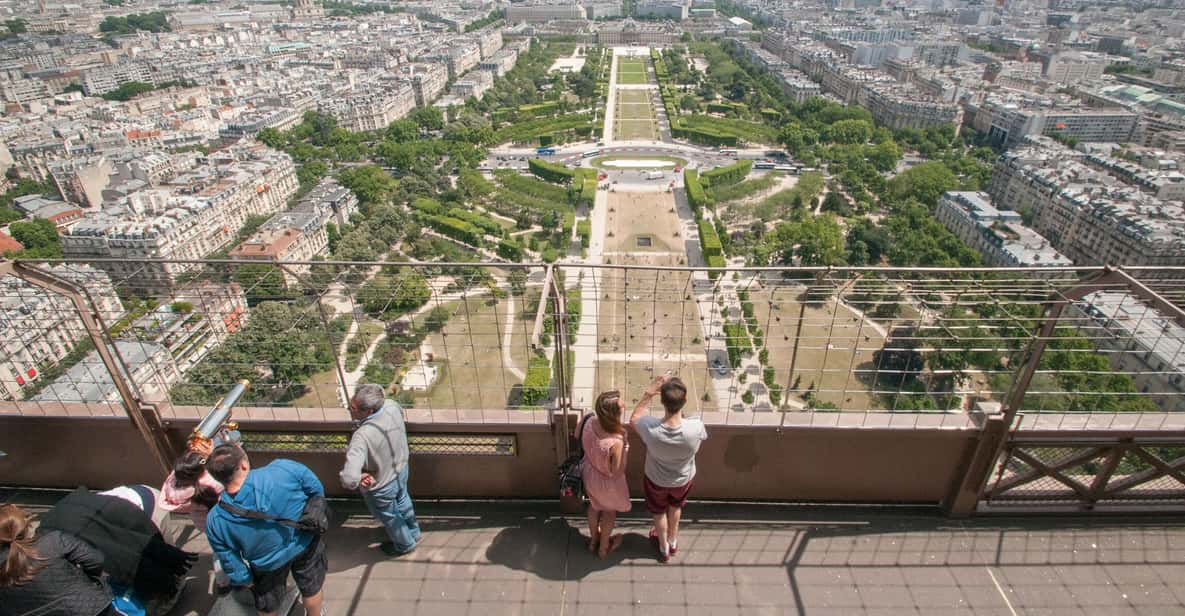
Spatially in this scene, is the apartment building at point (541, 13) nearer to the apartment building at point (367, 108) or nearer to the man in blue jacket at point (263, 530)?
the apartment building at point (367, 108)

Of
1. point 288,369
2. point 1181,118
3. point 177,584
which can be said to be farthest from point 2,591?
point 1181,118

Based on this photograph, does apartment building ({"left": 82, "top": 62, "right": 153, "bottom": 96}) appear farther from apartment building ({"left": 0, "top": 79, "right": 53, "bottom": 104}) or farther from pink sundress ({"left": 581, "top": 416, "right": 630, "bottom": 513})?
pink sundress ({"left": 581, "top": 416, "right": 630, "bottom": 513})

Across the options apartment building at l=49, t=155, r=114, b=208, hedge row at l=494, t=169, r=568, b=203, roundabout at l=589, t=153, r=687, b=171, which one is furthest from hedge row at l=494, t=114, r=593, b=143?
apartment building at l=49, t=155, r=114, b=208

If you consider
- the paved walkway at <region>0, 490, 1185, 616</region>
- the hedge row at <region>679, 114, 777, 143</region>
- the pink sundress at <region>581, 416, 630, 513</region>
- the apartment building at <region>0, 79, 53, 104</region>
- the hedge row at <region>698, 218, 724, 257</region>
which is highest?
the pink sundress at <region>581, 416, 630, 513</region>

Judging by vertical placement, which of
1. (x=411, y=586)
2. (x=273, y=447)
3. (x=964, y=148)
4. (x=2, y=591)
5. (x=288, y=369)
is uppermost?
(x=2, y=591)

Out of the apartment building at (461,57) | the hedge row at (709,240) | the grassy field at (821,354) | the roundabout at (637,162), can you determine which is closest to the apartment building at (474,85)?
the apartment building at (461,57)

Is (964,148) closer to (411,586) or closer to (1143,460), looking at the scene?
(1143,460)
